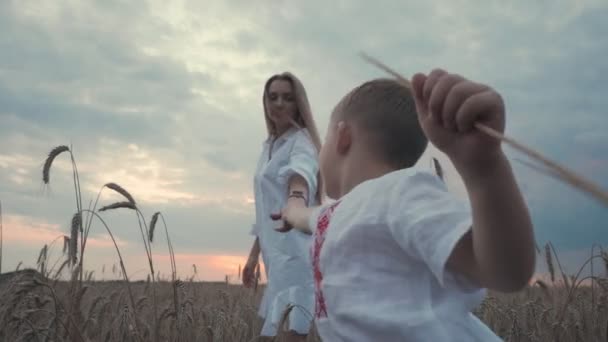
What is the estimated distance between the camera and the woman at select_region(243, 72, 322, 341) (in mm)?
3752

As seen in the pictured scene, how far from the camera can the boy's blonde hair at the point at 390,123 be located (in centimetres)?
180

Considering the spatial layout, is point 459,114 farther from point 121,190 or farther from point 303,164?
point 303,164

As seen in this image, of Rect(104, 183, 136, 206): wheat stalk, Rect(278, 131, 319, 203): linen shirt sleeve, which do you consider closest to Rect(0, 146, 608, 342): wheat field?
Rect(104, 183, 136, 206): wheat stalk

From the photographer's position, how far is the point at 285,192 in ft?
13.3

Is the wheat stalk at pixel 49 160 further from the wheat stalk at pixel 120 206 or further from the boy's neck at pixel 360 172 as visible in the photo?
the boy's neck at pixel 360 172

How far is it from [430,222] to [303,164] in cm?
239

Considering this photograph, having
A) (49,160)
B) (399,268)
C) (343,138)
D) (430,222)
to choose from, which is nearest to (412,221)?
(430,222)

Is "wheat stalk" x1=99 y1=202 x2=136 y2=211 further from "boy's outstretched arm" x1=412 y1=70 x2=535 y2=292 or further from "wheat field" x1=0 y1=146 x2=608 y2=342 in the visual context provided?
"boy's outstretched arm" x1=412 y1=70 x2=535 y2=292

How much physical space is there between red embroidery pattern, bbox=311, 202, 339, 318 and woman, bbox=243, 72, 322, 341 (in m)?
1.51

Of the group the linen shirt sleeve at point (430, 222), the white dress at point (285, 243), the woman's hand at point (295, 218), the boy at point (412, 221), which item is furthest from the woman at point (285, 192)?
the linen shirt sleeve at point (430, 222)

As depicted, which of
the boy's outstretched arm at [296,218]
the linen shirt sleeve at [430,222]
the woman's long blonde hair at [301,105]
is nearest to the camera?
the linen shirt sleeve at [430,222]

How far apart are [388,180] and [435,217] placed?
291 mm

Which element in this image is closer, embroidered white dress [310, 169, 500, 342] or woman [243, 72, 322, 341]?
embroidered white dress [310, 169, 500, 342]

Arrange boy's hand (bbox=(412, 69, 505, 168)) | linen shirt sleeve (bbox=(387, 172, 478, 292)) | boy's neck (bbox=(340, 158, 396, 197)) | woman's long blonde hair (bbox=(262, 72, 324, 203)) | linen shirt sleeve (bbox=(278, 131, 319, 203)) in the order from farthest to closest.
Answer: woman's long blonde hair (bbox=(262, 72, 324, 203)) < linen shirt sleeve (bbox=(278, 131, 319, 203)) < boy's neck (bbox=(340, 158, 396, 197)) < linen shirt sleeve (bbox=(387, 172, 478, 292)) < boy's hand (bbox=(412, 69, 505, 168))
